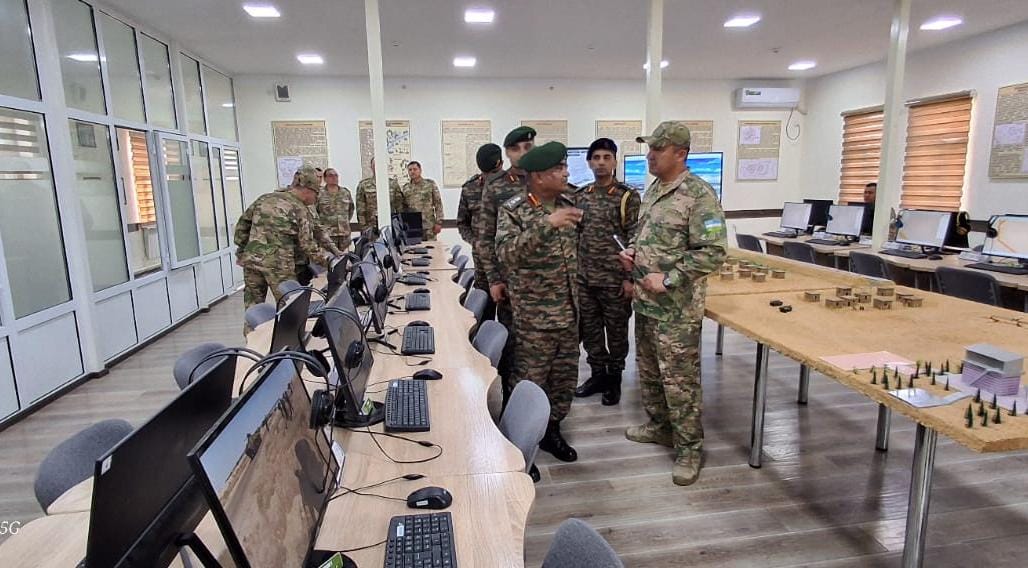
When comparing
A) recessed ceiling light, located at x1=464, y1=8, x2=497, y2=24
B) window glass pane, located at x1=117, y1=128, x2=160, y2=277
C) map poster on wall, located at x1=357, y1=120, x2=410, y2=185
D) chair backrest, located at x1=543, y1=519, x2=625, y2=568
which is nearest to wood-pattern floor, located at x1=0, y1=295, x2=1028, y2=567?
chair backrest, located at x1=543, y1=519, x2=625, y2=568

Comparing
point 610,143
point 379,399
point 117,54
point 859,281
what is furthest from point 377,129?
point 859,281

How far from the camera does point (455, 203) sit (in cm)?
875

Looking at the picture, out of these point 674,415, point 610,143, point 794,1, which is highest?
point 794,1

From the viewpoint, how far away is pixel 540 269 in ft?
9.08

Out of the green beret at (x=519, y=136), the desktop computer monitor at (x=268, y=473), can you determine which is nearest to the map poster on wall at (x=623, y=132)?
the green beret at (x=519, y=136)

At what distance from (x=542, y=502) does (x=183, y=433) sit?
1.92 m

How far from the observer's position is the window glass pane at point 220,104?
7258 millimetres

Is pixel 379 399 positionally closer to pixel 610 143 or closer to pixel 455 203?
pixel 610 143

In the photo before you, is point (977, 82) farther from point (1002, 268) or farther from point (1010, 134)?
point (1002, 268)

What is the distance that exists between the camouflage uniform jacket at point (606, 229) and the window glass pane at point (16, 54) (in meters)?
3.93

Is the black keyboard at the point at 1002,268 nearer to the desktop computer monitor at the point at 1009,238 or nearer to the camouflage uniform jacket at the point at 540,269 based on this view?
the desktop computer monitor at the point at 1009,238

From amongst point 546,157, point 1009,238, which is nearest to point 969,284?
point 1009,238

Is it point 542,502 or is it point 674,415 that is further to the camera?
point 674,415

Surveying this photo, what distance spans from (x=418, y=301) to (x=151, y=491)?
2.66 meters
